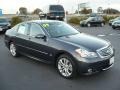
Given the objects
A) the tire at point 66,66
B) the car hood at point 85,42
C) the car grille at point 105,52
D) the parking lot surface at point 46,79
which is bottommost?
the parking lot surface at point 46,79

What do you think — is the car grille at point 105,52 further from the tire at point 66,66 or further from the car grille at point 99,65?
the tire at point 66,66

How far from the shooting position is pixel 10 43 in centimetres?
801

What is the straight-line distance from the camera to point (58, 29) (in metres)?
6.41

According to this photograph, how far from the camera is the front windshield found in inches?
241

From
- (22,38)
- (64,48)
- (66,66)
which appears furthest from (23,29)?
(66,66)

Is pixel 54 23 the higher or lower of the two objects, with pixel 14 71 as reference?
higher

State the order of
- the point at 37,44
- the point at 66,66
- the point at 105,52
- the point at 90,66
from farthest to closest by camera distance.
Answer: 1. the point at 37,44
2. the point at 66,66
3. the point at 105,52
4. the point at 90,66

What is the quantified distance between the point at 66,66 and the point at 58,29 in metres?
1.47

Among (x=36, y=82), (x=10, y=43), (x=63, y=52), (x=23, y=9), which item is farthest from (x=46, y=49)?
(x=23, y=9)

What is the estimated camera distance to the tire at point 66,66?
517 centimetres

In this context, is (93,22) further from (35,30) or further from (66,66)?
(66,66)

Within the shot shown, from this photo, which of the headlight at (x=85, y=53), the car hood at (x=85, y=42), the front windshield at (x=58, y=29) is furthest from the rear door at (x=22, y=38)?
the headlight at (x=85, y=53)

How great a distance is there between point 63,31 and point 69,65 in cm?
145

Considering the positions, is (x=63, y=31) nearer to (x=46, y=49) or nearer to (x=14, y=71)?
(x=46, y=49)
